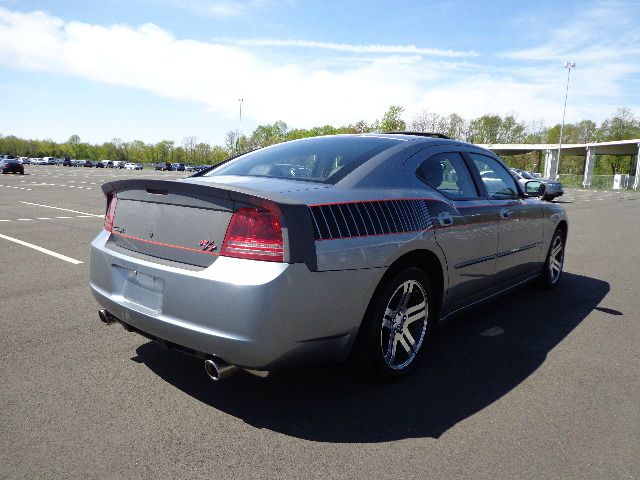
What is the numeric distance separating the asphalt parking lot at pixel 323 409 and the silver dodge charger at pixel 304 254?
34cm

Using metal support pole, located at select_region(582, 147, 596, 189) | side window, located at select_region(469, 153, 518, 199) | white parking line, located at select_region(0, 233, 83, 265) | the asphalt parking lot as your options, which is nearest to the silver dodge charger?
side window, located at select_region(469, 153, 518, 199)

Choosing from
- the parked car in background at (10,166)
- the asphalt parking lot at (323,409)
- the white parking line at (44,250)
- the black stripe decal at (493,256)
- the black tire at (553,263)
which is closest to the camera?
the asphalt parking lot at (323,409)

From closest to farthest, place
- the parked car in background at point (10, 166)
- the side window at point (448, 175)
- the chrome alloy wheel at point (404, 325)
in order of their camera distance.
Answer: the chrome alloy wheel at point (404, 325) < the side window at point (448, 175) < the parked car in background at point (10, 166)

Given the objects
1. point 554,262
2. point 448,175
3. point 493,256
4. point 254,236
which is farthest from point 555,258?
point 254,236

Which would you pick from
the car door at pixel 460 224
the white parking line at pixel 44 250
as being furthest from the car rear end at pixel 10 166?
the car door at pixel 460 224

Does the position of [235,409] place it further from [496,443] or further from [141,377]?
[496,443]

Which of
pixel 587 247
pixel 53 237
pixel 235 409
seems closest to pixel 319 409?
pixel 235 409

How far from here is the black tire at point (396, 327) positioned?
2832 mm

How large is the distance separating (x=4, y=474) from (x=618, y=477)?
9.03 ft

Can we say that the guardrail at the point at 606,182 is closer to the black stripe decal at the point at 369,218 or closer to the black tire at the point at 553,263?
the black tire at the point at 553,263

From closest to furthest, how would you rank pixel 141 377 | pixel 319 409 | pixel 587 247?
pixel 319 409
pixel 141 377
pixel 587 247

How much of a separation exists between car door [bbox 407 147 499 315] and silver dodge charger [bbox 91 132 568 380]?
0.01 m

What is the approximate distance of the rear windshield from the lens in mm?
3082

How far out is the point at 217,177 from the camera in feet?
10.6
